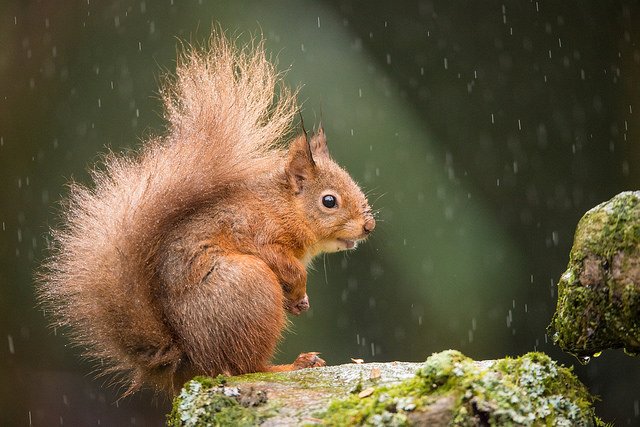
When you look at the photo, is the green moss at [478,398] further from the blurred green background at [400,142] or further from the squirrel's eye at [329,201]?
the blurred green background at [400,142]

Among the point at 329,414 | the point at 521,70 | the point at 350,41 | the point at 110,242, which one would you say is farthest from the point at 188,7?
the point at 329,414

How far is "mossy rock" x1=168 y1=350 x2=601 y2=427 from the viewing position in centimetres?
191

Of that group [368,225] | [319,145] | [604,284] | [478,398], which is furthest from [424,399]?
[319,145]

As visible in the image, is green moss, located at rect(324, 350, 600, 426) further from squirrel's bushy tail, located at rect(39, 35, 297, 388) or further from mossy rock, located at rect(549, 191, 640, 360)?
squirrel's bushy tail, located at rect(39, 35, 297, 388)

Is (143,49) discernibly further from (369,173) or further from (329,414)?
(329,414)

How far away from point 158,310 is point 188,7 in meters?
2.64

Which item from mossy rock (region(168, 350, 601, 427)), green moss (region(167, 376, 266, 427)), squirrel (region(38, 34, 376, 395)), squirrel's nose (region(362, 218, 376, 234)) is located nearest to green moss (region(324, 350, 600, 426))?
mossy rock (region(168, 350, 601, 427))

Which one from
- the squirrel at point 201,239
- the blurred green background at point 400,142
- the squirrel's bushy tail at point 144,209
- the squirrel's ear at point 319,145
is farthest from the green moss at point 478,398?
the blurred green background at point 400,142

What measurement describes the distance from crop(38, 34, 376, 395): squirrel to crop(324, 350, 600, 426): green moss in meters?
0.63

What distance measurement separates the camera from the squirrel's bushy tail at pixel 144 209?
102 inches

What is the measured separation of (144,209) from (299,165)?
2.11 ft

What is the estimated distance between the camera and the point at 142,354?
2.59m

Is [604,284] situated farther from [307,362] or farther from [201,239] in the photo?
[201,239]

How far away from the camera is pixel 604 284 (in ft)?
6.54
